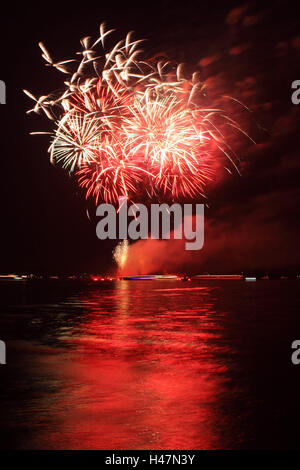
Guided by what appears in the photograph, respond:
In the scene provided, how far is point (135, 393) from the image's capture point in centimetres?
973

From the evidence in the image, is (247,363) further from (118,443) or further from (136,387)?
(118,443)

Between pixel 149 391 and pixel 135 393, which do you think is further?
pixel 149 391

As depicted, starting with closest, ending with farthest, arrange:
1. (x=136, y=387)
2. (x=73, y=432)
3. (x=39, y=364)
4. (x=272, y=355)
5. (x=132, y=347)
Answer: (x=73, y=432)
(x=136, y=387)
(x=39, y=364)
(x=272, y=355)
(x=132, y=347)

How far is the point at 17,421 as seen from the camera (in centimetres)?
784

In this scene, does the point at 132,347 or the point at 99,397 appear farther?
the point at 132,347

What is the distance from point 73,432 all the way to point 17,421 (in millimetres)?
1048

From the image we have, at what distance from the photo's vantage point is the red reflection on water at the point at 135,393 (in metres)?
6.99

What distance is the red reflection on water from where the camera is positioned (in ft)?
22.9

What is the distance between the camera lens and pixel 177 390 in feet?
32.8
